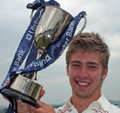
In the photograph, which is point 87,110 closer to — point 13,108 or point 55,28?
point 13,108

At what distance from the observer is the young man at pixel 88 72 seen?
242 cm

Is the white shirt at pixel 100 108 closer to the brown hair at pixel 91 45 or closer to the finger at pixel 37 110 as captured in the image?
the brown hair at pixel 91 45

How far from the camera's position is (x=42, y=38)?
2.27m

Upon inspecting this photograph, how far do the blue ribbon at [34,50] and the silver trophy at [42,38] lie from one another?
69 mm

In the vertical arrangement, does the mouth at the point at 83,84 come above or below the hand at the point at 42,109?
above

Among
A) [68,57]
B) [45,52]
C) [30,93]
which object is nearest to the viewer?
[30,93]

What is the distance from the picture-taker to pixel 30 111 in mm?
2119

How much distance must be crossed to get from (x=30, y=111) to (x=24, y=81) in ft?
1.20

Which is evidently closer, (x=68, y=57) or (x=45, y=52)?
(x=45, y=52)

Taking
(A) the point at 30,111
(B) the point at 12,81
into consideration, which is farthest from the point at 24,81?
(A) the point at 30,111

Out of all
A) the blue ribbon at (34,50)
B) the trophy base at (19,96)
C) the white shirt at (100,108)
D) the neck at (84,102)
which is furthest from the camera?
the neck at (84,102)

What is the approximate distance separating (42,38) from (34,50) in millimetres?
400

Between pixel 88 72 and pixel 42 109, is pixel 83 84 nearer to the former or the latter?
pixel 88 72

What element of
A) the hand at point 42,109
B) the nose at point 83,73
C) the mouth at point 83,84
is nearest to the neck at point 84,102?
the mouth at point 83,84
